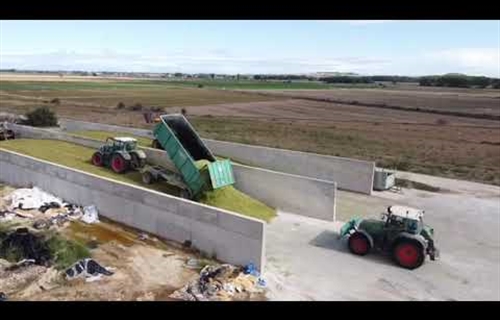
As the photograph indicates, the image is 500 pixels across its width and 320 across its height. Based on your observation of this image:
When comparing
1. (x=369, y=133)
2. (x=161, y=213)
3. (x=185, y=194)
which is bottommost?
(x=161, y=213)

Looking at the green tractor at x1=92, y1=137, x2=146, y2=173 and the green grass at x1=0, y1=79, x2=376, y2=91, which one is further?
the green grass at x1=0, y1=79, x2=376, y2=91

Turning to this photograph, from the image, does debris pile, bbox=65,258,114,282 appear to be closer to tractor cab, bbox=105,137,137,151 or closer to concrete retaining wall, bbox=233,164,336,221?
concrete retaining wall, bbox=233,164,336,221

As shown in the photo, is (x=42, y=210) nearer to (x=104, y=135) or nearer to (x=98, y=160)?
(x=98, y=160)

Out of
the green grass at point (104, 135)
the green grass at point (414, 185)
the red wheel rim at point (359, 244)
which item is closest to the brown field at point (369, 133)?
the green grass at point (414, 185)

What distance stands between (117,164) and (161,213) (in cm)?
535

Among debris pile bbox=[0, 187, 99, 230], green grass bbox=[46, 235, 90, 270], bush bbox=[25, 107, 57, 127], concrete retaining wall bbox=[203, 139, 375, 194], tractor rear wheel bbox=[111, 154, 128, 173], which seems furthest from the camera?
bush bbox=[25, 107, 57, 127]

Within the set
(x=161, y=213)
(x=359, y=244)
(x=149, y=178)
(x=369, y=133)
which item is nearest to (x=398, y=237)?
(x=359, y=244)

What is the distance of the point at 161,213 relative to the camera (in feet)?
42.8

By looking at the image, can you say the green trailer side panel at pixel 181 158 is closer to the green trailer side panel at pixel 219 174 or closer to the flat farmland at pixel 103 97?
the green trailer side panel at pixel 219 174

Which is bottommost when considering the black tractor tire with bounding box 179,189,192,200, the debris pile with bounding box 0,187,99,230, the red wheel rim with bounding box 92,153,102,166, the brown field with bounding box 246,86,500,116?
the debris pile with bounding box 0,187,99,230

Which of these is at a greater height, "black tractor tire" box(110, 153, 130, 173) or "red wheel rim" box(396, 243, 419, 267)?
"black tractor tire" box(110, 153, 130, 173)

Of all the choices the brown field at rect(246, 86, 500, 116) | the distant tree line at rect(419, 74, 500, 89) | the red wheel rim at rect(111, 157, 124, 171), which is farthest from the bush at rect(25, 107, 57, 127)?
the distant tree line at rect(419, 74, 500, 89)

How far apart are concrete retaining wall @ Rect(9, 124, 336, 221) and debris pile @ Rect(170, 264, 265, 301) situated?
508 centimetres

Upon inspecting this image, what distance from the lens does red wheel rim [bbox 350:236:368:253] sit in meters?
12.0
